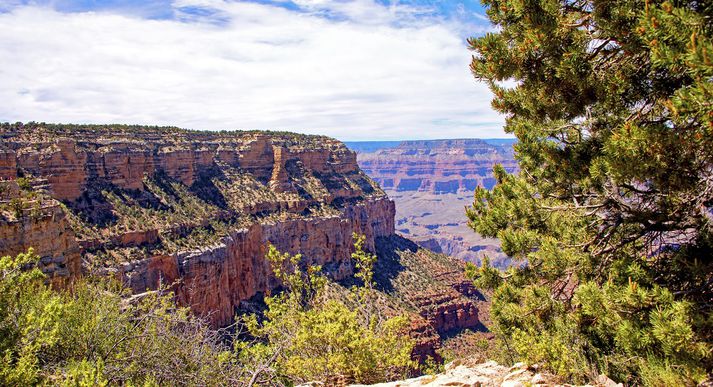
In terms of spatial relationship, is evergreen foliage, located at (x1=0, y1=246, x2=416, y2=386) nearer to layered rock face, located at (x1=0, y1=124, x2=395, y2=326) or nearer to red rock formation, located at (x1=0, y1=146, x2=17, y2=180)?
layered rock face, located at (x1=0, y1=124, x2=395, y2=326)

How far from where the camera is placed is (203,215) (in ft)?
151

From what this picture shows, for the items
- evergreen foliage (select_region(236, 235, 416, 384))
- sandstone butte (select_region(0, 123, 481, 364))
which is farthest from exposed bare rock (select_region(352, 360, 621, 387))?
sandstone butte (select_region(0, 123, 481, 364))

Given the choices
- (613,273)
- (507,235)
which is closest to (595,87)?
(613,273)

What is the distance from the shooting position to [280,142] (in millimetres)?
68000

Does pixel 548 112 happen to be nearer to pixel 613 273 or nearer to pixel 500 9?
pixel 500 9

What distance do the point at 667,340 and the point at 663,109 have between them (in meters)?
3.26

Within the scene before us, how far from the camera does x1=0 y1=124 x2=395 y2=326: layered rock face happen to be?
110 ft

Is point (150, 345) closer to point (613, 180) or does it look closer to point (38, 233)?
point (613, 180)

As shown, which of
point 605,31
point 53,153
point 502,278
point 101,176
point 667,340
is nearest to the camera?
point 667,340

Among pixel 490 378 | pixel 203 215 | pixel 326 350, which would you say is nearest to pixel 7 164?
pixel 203 215

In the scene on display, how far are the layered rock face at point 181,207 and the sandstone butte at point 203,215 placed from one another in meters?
0.11

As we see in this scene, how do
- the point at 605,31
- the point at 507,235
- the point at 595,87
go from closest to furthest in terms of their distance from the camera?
1. the point at 605,31
2. the point at 595,87
3. the point at 507,235

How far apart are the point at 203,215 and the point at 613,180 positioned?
43991 mm

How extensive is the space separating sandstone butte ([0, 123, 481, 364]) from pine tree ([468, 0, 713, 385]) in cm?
1663
